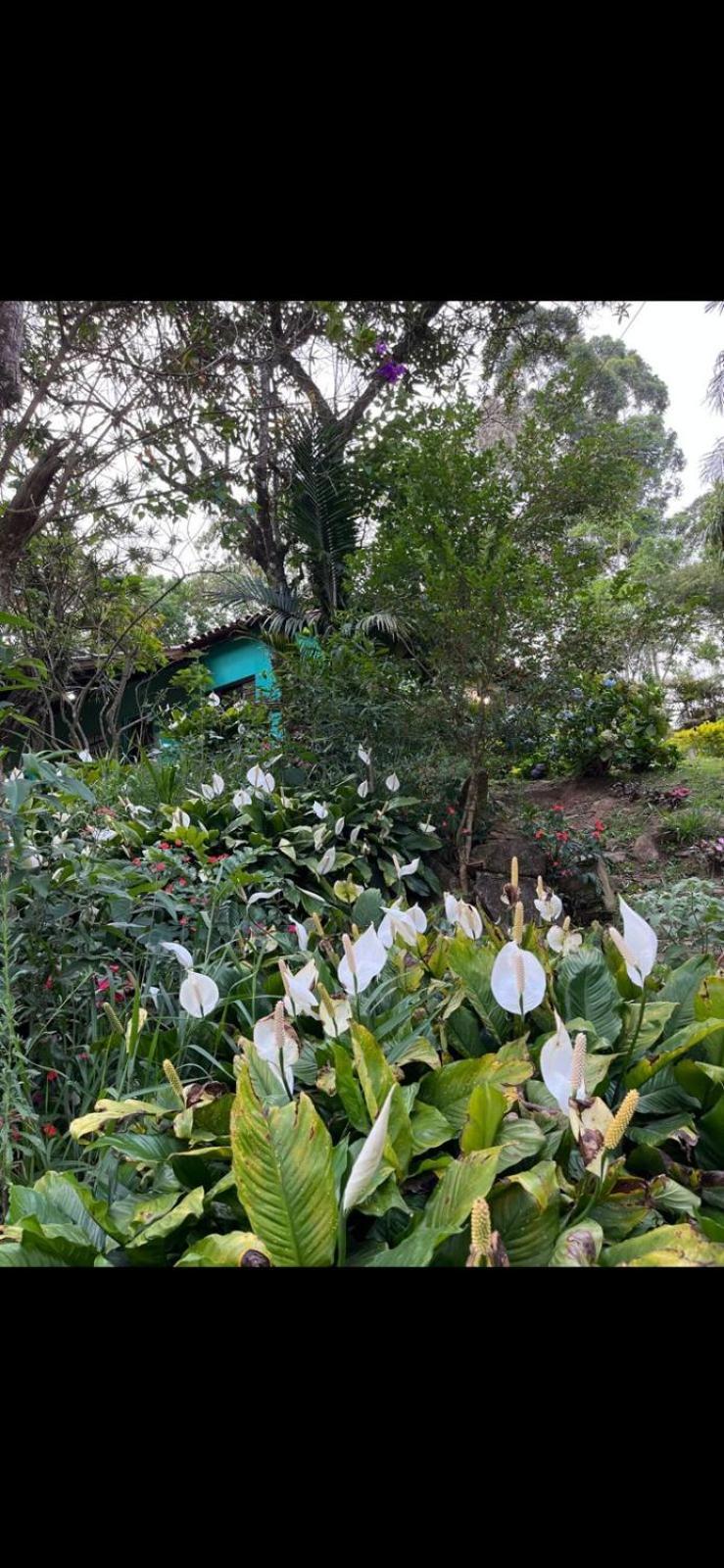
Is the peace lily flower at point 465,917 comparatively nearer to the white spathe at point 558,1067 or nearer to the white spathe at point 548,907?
the white spathe at point 548,907

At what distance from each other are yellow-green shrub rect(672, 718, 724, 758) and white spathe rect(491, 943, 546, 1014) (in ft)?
20.0

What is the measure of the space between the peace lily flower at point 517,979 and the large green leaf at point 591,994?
0.97 ft

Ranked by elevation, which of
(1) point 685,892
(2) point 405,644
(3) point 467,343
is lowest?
(1) point 685,892

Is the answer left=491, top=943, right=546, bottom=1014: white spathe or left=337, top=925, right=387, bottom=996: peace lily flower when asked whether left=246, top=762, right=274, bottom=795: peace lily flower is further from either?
left=491, top=943, right=546, bottom=1014: white spathe

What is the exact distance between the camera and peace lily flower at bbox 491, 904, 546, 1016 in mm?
819

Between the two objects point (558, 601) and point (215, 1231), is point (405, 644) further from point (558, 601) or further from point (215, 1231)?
point (215, 1231)

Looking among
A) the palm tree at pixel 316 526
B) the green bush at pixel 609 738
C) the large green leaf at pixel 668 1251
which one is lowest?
the green bush at pixel 609 738

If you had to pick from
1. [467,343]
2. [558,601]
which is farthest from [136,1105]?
[467,343]

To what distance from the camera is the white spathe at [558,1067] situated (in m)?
0.72

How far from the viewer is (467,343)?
584 cm

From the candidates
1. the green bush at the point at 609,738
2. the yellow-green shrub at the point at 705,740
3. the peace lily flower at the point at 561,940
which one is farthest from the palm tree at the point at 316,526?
the peace lily flower at the point at 561,940

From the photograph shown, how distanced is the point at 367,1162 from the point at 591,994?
1.81 feet

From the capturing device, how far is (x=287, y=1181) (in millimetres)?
682
